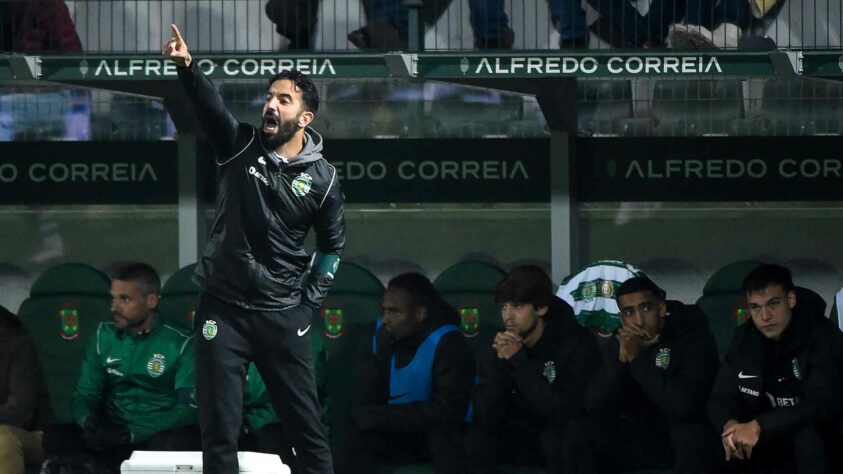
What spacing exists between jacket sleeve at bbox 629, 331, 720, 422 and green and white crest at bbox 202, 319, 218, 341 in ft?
7.33

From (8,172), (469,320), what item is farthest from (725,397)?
(8,172)

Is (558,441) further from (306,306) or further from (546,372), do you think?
(306,306)

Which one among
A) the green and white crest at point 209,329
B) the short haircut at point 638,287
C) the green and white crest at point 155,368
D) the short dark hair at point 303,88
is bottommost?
the green and white crest at point 155,368

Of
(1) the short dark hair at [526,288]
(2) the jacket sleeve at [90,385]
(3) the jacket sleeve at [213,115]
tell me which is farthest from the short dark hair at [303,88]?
(2) the jacket sleeve at [90,385]

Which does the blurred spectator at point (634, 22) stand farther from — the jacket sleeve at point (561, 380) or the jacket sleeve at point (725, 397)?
the jacket sleeve at point (725, 397)

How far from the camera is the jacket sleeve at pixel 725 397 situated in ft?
26.0

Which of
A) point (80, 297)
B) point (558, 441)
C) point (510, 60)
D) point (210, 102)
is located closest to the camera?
point (210, 102)

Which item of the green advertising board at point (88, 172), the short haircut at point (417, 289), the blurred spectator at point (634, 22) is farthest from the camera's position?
the green advertising board at point (88, 172)

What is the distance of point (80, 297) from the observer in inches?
379

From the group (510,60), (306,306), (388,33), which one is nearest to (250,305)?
(306,306)

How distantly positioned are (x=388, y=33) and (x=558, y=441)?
2.95 metres

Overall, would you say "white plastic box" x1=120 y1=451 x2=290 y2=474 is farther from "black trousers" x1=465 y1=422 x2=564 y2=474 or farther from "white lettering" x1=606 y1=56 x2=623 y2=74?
"white lettering" x1=606 y1=56 x2=623 y2=74

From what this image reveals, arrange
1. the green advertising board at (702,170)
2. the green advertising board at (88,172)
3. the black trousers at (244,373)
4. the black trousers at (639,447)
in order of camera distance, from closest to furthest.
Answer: the black trousers at (244,373), the black trousers at (639,447), the green advertising board at (702,170), the green advertising board at (88,172)

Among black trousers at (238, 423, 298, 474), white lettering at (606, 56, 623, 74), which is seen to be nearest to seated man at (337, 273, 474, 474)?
black trousers at (238, 423, 298, 474)
